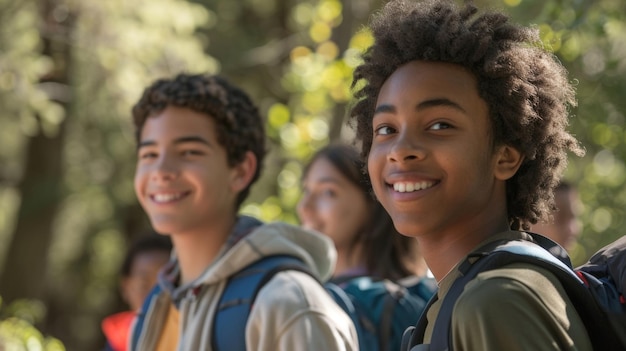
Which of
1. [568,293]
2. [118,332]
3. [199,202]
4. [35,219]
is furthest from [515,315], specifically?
[35,219]

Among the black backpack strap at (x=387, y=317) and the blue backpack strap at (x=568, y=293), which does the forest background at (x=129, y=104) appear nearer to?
the blue backpack strap at (x=568, y=293)

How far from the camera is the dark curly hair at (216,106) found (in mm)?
4781

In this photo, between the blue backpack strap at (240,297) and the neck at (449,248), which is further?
the blue backpack strap at (240,297)

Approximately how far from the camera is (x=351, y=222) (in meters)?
5.72

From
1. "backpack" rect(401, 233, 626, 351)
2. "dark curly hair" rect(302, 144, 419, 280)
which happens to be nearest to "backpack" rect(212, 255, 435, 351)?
"dark curly hair" rect(302, 144, 419, 280)

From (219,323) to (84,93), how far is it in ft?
21.2

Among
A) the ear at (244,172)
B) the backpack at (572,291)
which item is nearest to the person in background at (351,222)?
the ear at (244,172)

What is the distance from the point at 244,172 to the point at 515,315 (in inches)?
109

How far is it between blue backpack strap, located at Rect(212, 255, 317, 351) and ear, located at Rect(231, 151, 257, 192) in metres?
0.60

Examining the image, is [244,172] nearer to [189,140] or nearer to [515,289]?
[189,140]

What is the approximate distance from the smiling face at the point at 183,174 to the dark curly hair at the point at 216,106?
0.03m

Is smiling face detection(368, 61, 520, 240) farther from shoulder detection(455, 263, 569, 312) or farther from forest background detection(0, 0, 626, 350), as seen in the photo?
forest background detection(0, 0, 626, 350)

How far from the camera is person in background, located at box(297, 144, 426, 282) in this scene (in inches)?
219

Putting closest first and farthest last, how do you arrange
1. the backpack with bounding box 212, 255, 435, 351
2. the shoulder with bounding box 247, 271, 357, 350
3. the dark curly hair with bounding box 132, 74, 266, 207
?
1. the shoulder with bounding box 247, 271, 357, 350
2. the backpack with bounding box 212, 255, 435, 351
3. the dark curly hair with bounding box 132, 74, 266, 207
